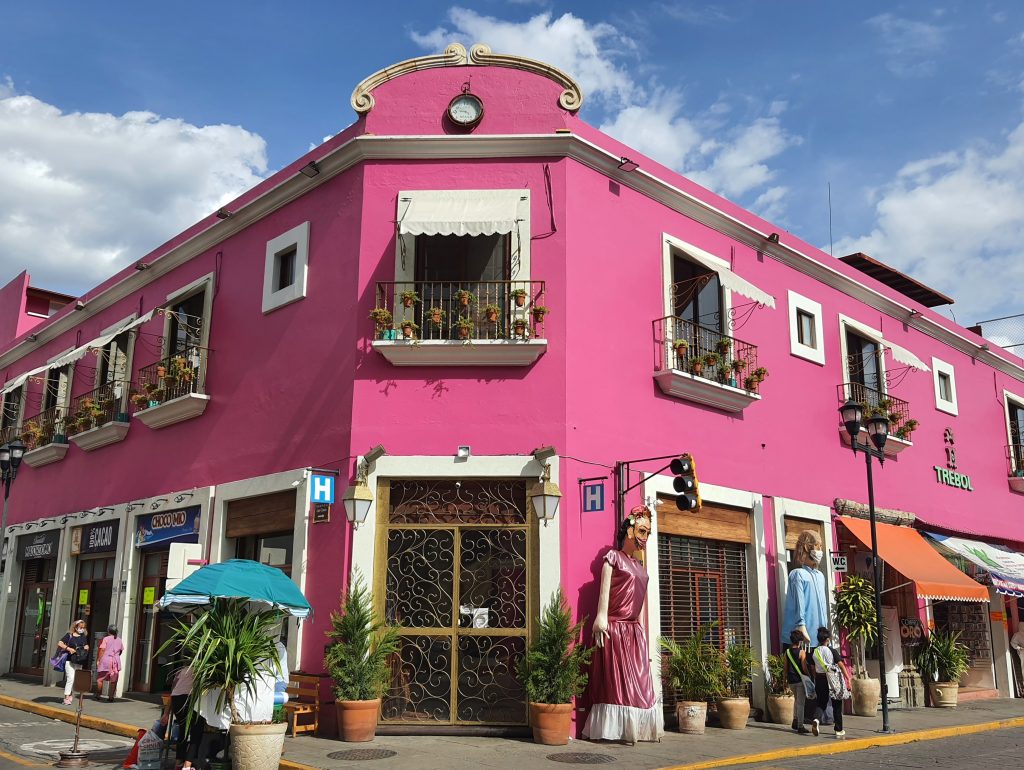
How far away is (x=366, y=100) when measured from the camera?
1415 cm

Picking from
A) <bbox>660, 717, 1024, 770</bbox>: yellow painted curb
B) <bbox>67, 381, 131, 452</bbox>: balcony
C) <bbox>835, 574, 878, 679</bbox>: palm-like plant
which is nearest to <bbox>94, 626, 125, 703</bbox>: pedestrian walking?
<bbox>67, 381, 131, 452</bbox>: balcony

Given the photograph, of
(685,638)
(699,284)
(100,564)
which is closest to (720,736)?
(685,638)

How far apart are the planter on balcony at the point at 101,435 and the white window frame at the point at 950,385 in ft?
57.7

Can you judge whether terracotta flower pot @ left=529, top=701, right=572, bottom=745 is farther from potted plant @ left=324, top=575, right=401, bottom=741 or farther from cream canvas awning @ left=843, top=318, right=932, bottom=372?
cream canvas awning @ left=843, top=318, right=932, bottom=372

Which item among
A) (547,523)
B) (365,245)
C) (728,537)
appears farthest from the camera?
(728,537)

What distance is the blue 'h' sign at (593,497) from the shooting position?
12.4 meters

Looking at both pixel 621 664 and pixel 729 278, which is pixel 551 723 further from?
pixel 729 278

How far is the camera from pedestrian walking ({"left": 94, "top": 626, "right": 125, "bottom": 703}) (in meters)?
15.5

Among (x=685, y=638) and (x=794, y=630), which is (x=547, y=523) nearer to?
(x=685, y=638)

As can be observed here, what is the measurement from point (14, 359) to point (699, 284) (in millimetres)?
18852

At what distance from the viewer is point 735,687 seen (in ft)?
44.3

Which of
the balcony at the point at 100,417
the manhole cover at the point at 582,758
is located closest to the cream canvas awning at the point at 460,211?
the manhole cover at the point at 582,758

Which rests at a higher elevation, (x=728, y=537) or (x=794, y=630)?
Result: (x=728, y=537)

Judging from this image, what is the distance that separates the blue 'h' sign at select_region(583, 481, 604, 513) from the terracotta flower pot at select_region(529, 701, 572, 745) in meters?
2.54
